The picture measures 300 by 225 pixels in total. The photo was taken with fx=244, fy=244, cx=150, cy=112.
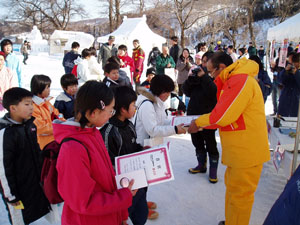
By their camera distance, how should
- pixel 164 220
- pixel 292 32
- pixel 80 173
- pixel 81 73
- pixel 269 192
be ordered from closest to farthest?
pixel 80 173
pixel 164 220
pixel 269 192
pixel 292 32
pixel 81 73

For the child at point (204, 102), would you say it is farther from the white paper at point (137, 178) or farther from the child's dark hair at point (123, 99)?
the white paper at point (137, 178)

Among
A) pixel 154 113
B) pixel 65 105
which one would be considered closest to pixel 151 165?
pixel 154 113

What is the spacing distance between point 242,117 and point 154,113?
0.78m

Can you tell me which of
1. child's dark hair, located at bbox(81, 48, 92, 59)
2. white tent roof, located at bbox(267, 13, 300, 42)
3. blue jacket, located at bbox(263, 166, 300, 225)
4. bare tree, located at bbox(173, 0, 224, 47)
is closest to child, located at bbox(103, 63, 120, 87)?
child's dark hair, located at bbox(81, 48, 92, 59)

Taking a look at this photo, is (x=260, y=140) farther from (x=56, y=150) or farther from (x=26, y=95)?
(x=26, y=95)

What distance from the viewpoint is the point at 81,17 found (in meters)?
46.1

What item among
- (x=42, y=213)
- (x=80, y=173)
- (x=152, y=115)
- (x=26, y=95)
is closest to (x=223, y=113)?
(x=152, y=115)

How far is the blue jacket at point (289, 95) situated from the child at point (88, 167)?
4.47m

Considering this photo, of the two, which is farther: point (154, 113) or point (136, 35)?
point (136, 35)

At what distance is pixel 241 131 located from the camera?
2006 millimetres

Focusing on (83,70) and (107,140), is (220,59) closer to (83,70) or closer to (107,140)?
(107,140)

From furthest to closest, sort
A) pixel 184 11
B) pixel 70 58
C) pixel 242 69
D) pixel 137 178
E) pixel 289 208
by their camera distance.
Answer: pixel 184 11 < pixel 70 58 < pixel 242 69 < pixel 137 178 < pixel 289 208

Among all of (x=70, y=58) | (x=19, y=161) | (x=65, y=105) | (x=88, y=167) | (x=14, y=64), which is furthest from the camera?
(x=70, y=58)

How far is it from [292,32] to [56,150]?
499cm
